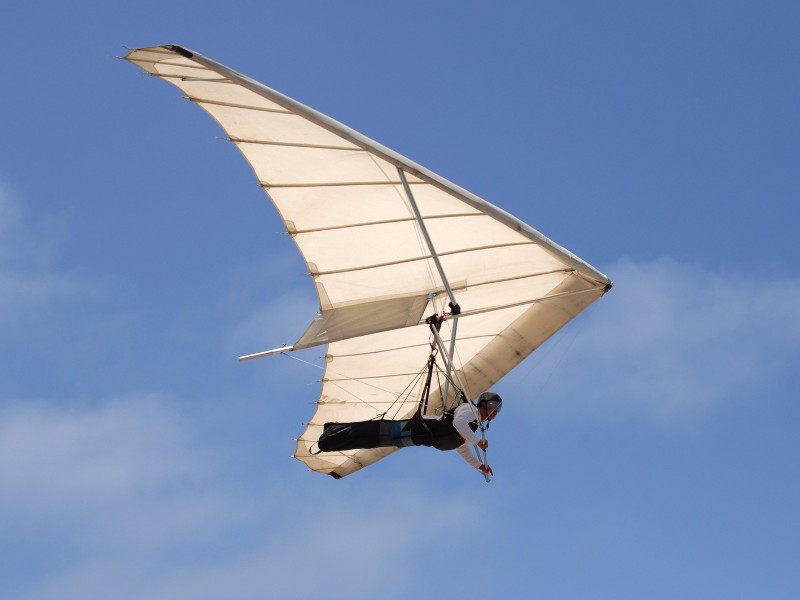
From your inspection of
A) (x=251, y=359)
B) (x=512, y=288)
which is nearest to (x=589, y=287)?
(x=512, y=288)

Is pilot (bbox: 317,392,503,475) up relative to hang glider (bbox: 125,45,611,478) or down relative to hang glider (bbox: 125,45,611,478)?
down

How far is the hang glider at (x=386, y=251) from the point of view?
21.2 metres

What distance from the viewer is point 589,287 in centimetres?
2392

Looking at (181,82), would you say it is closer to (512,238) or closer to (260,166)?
(260,166)

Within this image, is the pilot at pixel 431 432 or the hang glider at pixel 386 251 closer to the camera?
the hang glider at pixel 386 251

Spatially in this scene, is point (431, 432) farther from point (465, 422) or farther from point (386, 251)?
point (386, 251)

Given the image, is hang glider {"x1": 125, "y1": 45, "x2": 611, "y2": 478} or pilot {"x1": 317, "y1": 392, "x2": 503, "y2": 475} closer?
hang glider {"x1": 125, "y1": 45, "x2": 611, "y2": 478}

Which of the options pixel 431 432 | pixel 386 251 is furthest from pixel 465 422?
pixel 386 251

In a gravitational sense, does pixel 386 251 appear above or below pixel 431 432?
above

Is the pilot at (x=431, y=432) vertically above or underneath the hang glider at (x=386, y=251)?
underneath

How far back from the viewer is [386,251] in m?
23.5

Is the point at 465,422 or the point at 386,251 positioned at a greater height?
the point at 386,251

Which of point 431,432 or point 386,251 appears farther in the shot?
point 386,251

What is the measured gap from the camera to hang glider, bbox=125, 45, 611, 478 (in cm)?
2117
